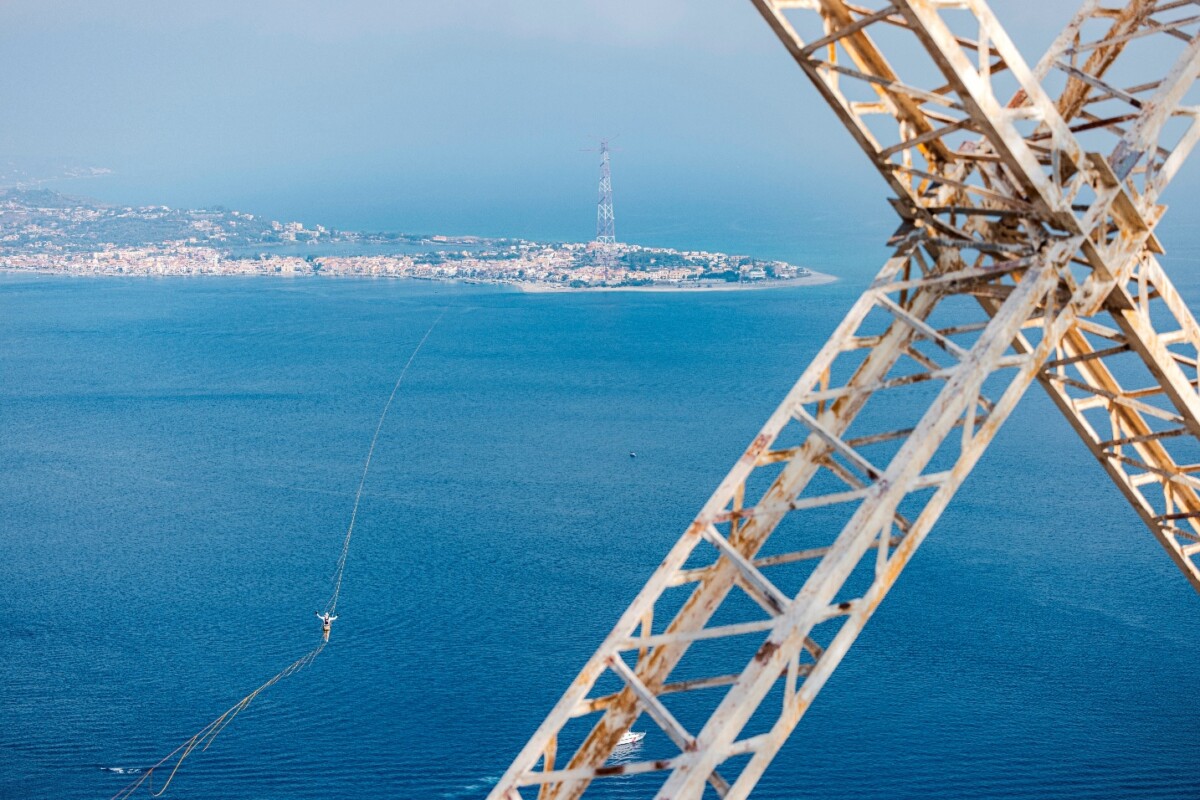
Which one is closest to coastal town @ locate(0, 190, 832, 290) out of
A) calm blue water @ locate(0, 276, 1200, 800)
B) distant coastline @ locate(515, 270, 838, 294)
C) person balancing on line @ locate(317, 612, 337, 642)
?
distant coastline @ locate(515, 270, 838, 294)

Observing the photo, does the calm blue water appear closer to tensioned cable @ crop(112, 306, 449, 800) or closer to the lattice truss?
tensioned cable @ crop(112, 306, 449, 800)

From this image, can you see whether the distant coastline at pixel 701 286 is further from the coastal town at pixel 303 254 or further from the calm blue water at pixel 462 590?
the calm blue water at pixel 462 590

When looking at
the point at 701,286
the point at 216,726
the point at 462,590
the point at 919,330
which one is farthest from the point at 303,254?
the point at 919,330

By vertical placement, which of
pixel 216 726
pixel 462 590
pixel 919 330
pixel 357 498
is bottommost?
pixel 216 726

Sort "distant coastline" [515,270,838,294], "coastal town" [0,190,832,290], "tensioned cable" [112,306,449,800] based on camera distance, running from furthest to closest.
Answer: "coastal town" [0,190,832,290] < "distant coastline" [515,270,838,294] < "tensioned cable" [112,306,449,800]

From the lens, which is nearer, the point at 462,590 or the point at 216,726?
the point at 216,726

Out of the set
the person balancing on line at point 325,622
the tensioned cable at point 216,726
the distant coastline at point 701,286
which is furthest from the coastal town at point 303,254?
the person balancing on line at point 325,622

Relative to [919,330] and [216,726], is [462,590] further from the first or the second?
[919,330]

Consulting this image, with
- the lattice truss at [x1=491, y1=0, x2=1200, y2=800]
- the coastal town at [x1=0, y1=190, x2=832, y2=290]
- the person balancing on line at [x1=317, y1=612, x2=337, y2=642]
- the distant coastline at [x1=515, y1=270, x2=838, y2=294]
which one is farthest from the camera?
the coastal town at [x1=0, y1=190, x2=832, y2=290]
